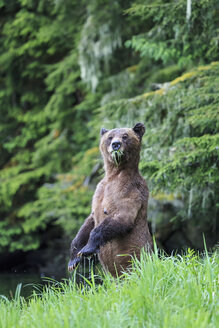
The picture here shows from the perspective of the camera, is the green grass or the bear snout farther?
the bear snout

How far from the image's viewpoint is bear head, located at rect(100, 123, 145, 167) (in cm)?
508

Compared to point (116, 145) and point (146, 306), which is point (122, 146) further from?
point (146, 306)

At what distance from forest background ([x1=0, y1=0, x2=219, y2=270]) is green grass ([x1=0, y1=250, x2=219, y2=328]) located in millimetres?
2900

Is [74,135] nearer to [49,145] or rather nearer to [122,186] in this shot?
[49,145]

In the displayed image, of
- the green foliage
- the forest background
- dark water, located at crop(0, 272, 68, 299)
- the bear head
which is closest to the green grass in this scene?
the bear head

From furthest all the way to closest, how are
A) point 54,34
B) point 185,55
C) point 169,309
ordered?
1. point 54,34
2. point 185,55
3. point 169,309

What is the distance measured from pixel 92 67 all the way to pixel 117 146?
799 cm

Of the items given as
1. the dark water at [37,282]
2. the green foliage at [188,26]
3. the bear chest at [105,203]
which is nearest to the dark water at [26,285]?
the dark water at [37,282]

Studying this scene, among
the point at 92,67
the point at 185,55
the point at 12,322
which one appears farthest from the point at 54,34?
the point at 12,322

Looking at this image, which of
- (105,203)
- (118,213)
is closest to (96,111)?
(105,203)

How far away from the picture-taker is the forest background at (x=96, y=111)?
25.5ft

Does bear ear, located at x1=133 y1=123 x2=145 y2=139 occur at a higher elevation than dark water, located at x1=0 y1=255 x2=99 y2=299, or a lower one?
higher

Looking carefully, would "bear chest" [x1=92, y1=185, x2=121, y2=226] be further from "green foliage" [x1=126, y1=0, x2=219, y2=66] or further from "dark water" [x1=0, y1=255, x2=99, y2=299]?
"green foliage" [x1=126, y1=0, x2=219, y2=66]

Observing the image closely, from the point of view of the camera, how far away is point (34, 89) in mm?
16375
